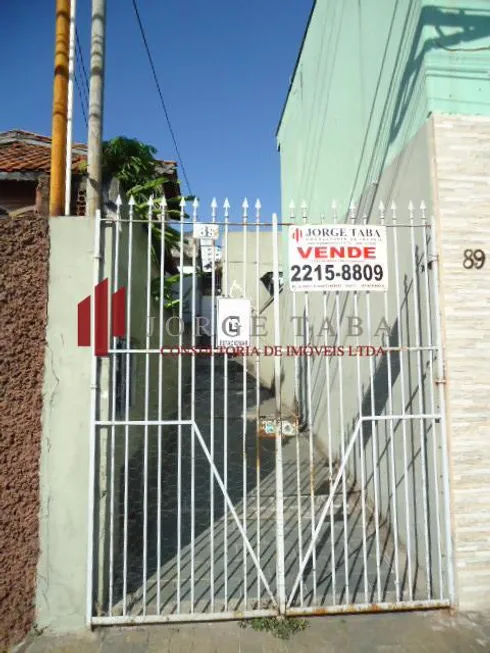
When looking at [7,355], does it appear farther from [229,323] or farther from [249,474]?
[249,474]

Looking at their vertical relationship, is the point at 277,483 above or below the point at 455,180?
below

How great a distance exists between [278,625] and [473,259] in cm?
291

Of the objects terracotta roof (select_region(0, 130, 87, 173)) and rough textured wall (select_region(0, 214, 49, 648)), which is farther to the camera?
terracotta roof (select_region(0, 130, 87, 173))

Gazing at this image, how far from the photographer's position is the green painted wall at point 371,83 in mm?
3299

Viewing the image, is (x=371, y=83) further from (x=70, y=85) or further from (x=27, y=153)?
(x=27, y=153)

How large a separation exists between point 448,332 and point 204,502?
11.0 ft

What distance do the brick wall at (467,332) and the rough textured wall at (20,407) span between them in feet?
9.49

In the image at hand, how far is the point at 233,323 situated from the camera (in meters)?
3.03

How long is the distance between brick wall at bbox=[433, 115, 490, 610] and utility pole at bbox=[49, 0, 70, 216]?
2.87 metres

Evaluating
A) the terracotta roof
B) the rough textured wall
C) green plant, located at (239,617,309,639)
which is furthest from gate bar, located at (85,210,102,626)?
the terracotta roof

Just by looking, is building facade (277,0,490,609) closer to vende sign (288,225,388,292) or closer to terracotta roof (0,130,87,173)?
vende sign (288,225,388,292)

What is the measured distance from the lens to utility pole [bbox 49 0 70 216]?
318 cm

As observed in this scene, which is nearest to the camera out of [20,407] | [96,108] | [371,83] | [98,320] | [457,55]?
[20,407]

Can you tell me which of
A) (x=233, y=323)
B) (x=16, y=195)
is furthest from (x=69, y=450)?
(x=16, y=195)
